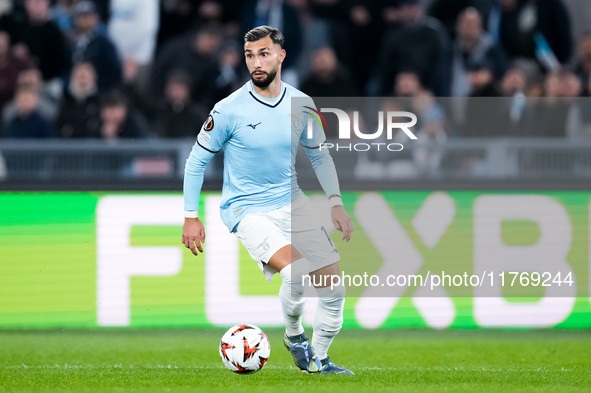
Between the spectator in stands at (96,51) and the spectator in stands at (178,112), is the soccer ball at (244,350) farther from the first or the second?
the spectator in stands at (96,51)

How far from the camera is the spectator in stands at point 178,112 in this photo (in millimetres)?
9727

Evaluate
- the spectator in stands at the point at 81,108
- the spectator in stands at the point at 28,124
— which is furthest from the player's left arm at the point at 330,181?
the spectator in stands at the point at 28,124

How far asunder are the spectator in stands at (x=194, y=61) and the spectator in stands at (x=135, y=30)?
23cm

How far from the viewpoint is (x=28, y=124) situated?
32.6 feet

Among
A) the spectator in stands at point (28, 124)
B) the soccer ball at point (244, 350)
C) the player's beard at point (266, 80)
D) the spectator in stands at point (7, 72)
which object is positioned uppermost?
the player's beard at point (266, 80)

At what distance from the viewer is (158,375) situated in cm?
676

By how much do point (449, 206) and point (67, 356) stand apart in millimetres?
3701

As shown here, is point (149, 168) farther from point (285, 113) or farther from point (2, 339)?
point (285, 113)

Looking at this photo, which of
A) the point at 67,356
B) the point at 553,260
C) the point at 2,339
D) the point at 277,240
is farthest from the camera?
the point at 553,260

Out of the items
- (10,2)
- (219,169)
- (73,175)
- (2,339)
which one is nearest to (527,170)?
(219,169)

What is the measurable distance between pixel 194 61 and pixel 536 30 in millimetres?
3813

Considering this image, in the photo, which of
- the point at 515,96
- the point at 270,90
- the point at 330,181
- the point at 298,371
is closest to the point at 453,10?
the point at 515,96

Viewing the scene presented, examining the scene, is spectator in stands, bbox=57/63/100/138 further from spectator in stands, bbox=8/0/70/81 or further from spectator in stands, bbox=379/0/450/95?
spectator in stands, bbox=379/0/450/95

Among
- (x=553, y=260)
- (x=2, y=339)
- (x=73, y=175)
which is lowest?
(x=2, y=339)
